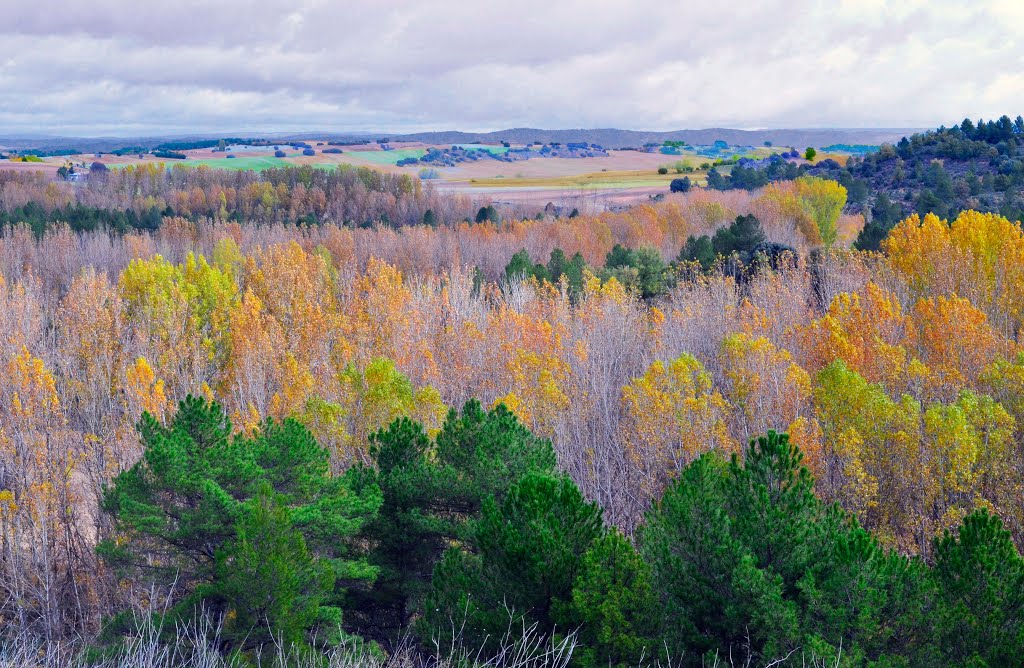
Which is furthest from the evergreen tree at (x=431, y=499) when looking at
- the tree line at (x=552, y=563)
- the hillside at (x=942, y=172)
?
the hillside at (x=942, y=172)

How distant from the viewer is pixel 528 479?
32.2ft

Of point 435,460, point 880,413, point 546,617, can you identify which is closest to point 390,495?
point 435,460

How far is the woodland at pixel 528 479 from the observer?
921cm

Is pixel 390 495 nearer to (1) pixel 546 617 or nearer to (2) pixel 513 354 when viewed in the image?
(1) pixel 546 617

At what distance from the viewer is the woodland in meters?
9.21

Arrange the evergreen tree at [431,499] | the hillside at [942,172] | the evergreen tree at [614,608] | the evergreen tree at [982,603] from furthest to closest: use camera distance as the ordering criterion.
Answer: the hillside at [942,172] → the evergreen tree at [431,499] → the evergreen tree at [614,608] → the evergreen tree at [982,603]

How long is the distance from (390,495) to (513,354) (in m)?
8.35

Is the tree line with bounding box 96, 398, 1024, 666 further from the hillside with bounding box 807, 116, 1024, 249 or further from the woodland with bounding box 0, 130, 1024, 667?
the hillside with bounding box 807, 116, 1024, 249

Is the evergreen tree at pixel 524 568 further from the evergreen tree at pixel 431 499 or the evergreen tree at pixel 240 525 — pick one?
the evergreen tree at pixel 431 499

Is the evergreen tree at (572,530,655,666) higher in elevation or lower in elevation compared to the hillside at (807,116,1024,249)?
lower

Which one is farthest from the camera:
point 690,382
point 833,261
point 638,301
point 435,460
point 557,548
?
point 638,301

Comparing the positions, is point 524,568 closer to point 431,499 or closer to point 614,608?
point 614,608

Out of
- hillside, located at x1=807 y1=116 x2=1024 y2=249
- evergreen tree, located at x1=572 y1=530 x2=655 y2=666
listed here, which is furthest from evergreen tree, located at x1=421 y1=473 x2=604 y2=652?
→ hillside, located at x1=807 y1=116 x2=1024 y2=249

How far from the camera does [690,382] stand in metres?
15.8
